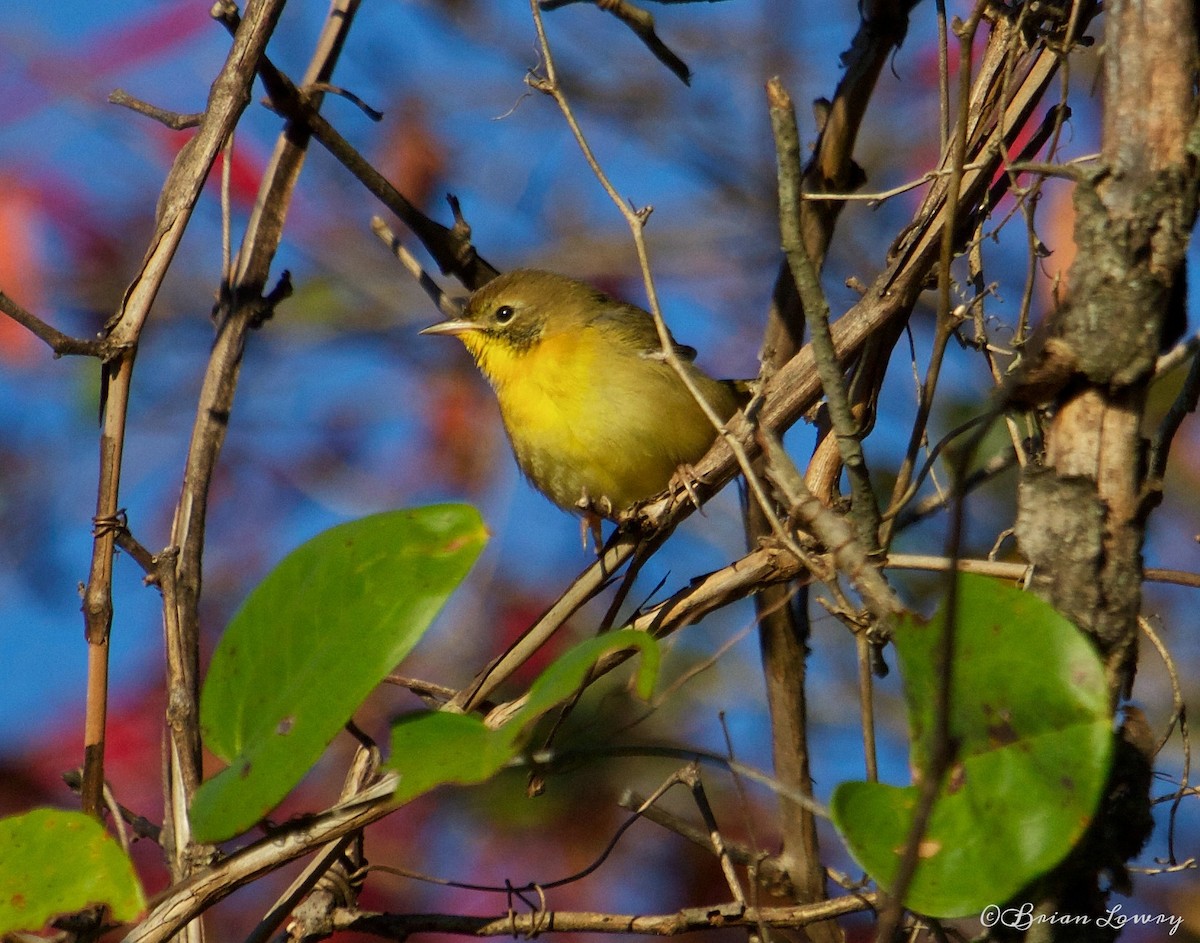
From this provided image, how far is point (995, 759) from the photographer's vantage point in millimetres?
1349

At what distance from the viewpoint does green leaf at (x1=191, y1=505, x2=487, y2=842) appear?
148 cm

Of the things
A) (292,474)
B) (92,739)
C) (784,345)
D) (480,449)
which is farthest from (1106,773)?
(292,474)

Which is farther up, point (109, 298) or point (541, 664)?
point (109, 298)

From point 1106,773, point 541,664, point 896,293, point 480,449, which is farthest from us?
point 480,449

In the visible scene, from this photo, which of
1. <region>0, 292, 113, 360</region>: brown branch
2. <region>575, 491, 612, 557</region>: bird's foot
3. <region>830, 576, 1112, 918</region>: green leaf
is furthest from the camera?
<region>575, 491, 612, 557</region>: bird's foot

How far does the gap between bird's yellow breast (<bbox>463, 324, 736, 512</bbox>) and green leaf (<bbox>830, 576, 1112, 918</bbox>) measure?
2289 mm

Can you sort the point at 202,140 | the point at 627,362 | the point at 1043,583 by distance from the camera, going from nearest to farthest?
the point at 1043,583 → the point at 202,140 → the point at 627,362

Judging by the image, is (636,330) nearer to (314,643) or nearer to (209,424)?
(209,424)

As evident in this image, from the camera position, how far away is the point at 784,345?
9.49ft

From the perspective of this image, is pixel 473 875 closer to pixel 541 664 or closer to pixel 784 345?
pixel 541 664

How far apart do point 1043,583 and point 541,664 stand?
319 centimetres

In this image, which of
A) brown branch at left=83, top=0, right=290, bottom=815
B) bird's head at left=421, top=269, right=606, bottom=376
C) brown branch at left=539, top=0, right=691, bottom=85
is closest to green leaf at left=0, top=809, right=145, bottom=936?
brown branch at left=83, top=0, right=290, bottom=815

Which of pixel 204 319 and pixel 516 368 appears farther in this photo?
pixel 204 319

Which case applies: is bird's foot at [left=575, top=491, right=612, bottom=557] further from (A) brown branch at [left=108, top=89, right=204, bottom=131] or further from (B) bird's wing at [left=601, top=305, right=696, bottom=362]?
(A) brown branch at [left=108, top=89, right=204, bottom=131]
